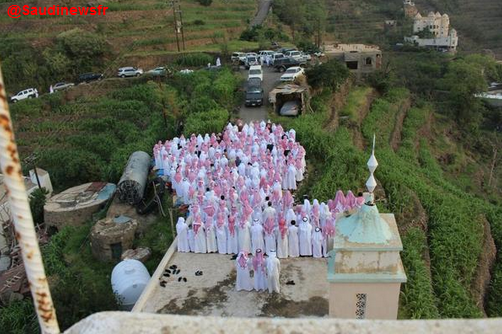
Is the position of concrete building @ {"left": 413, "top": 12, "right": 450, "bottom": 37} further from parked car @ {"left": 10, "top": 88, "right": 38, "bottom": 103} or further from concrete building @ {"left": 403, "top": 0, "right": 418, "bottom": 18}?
parked car @ {"left": 10, "top": 88, "right": 38, "bottom": 103}

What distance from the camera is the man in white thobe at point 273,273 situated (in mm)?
9352

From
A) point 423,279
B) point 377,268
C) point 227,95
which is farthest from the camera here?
point 227,95

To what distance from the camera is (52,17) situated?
38.8 m

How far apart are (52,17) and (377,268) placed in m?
39.3

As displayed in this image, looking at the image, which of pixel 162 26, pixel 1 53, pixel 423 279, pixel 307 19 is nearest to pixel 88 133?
pixel 1 53

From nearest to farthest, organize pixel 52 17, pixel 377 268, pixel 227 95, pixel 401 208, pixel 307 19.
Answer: pixel 377 268 < pixel 401 208 < pixel 227 95 < pixel 52 17 < pixel 307 19

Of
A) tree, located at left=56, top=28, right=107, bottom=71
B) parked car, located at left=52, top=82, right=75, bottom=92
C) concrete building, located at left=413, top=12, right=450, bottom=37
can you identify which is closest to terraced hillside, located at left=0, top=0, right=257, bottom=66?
tree, located at left=56, top=28, right=107, bottom=71

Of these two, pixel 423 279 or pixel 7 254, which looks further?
pixel 7 254

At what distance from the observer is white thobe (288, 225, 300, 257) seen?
1072cm

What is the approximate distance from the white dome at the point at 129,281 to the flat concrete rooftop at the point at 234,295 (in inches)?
32.0

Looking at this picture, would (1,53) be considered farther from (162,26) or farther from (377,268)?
(377,268)

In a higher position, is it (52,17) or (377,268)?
(52,17)

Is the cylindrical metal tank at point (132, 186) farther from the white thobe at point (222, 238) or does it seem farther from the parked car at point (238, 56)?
the parked car at point (238, 56)

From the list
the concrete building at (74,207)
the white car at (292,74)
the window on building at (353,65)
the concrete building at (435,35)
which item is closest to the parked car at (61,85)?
the white car at (292,74)
